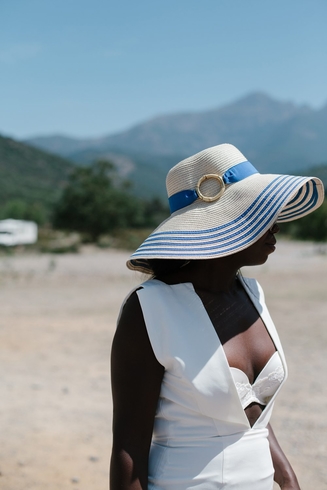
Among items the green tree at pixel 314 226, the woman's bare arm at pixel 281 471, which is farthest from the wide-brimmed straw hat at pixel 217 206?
the green tree at pixel 314 226

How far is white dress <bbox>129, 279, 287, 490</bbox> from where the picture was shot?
→ 1.20 metres

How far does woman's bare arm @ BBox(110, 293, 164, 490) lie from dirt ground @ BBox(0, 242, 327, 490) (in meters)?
0.39

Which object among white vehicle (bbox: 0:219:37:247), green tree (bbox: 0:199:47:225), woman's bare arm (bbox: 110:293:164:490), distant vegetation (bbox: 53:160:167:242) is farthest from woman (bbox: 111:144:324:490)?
green tree (bbox: 0:199:47:225)

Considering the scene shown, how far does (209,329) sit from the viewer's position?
1.25 metres

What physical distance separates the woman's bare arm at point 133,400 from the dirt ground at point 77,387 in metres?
0.39

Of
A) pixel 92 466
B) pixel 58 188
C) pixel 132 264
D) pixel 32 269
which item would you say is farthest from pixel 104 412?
pixel 58 188

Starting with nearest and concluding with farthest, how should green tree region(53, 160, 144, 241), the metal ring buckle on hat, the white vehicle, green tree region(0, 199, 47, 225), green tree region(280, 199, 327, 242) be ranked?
the metal ring buckle on hat → green tree region(280, 199, 327, 242) → the white vehicle → green tree region(53, 160, 144, 241) → green tree region(0, 199, 47, 225)

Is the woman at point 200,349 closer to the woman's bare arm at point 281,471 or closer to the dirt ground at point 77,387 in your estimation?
the woman's bare arm at point 281,471

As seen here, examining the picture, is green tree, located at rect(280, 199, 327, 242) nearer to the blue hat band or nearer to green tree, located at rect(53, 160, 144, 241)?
green tree, located at rect(53, 160, 144, 241)

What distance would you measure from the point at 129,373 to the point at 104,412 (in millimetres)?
3400

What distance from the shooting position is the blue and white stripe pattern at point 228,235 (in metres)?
1.28

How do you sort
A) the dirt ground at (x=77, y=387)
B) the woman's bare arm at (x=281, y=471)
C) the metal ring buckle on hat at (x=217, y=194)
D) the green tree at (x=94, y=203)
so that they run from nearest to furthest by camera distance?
the metal ring buckle on hat at (x=217, y=194), the woman's bare arm at (x=281, y=471), the dirt ground at (x=77, y=387), the green tree at (x=94, y=203)

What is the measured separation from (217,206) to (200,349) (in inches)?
13.6

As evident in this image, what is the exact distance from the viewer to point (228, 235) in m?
A: 1.30
